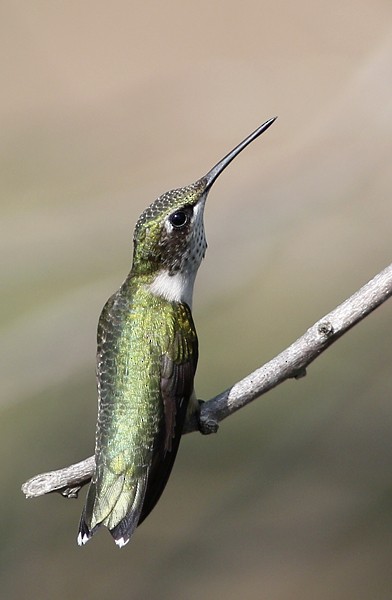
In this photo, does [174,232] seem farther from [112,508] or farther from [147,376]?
[112,508]

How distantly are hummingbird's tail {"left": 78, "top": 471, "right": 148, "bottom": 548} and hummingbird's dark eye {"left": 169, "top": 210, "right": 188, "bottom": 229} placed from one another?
0.54m

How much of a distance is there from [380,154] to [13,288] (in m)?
2.43

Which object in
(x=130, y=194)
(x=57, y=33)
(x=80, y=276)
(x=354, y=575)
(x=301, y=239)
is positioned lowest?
(x=354, y=575)

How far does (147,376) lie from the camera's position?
6.72ft

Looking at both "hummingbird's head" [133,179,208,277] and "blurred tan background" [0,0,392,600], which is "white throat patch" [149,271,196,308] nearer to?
"hummingbird's head" [133,179,208,277]

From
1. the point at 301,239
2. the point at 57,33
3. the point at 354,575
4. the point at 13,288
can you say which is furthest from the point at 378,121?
the point at 354,575

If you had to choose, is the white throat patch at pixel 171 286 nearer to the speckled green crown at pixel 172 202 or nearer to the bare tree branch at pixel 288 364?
the speckled green crown at pixel 172 202

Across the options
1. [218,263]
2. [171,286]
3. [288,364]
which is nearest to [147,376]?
[171,286]

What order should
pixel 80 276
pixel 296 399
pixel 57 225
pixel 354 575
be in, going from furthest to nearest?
pixel 57 225 → pixel 80 276 → pixel 296 399 → pixel 354 575

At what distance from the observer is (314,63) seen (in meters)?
6.50

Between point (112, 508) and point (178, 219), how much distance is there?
2.01ft

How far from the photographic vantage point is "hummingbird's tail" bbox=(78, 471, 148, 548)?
198 cm

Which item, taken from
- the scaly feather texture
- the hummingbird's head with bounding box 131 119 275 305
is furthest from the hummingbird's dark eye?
the scaly feather texture

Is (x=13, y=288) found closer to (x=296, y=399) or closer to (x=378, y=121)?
(x=296, y=399)
